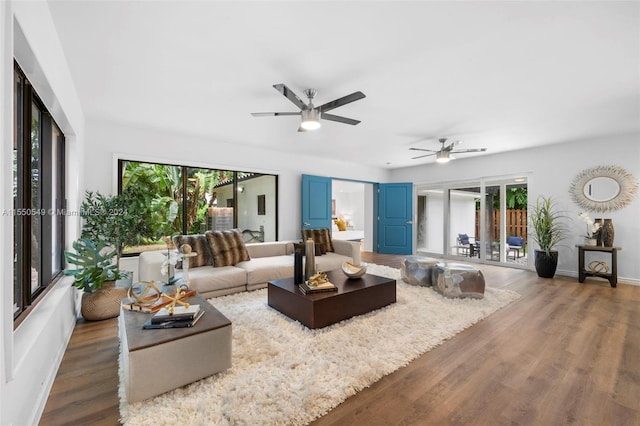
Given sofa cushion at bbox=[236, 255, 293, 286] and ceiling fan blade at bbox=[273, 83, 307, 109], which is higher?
ceiling fan blade at bbox=[273, 83, 307, 109]

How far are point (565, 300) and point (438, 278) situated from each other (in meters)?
1.67

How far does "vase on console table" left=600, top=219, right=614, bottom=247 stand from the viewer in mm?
4488

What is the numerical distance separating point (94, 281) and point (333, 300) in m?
2.44

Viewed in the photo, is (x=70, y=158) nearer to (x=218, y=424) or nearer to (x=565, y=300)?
(x=218, y=424)

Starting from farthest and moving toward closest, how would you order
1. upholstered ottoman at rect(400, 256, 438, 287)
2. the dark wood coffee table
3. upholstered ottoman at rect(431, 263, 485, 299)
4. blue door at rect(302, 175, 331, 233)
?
blue door at rect(302, 175, 331, 233), upholstered ottoman at rect(400, 256, 438, 287), upholstered ottoman at rect(431, 263, 485, 299), the dark wood coffee table

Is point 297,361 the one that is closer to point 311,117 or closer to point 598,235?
point 311,117

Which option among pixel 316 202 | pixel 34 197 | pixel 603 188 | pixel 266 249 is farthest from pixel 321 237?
pixel 603 188

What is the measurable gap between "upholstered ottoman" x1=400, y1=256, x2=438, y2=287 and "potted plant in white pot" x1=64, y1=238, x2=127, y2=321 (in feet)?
12.1

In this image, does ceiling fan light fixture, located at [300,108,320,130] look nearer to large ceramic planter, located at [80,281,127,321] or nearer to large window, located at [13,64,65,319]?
large window, located at [13,64,65,319]

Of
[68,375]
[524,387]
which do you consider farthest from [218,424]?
[524,387]

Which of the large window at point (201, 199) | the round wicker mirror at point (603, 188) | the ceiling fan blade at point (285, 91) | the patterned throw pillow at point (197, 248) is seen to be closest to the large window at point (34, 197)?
the patterned throw pillow at point (197, 248)

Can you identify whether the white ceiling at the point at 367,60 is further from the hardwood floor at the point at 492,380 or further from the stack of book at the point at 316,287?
the hardwood floor at the point at 492,380

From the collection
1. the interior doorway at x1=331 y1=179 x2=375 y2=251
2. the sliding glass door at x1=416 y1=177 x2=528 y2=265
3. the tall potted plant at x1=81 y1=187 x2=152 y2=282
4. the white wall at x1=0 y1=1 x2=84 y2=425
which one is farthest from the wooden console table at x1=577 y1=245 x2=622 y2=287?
the tall potted plant at x1=81 y1=187 x2=152 y2=282

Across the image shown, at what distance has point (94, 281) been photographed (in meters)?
2.84
